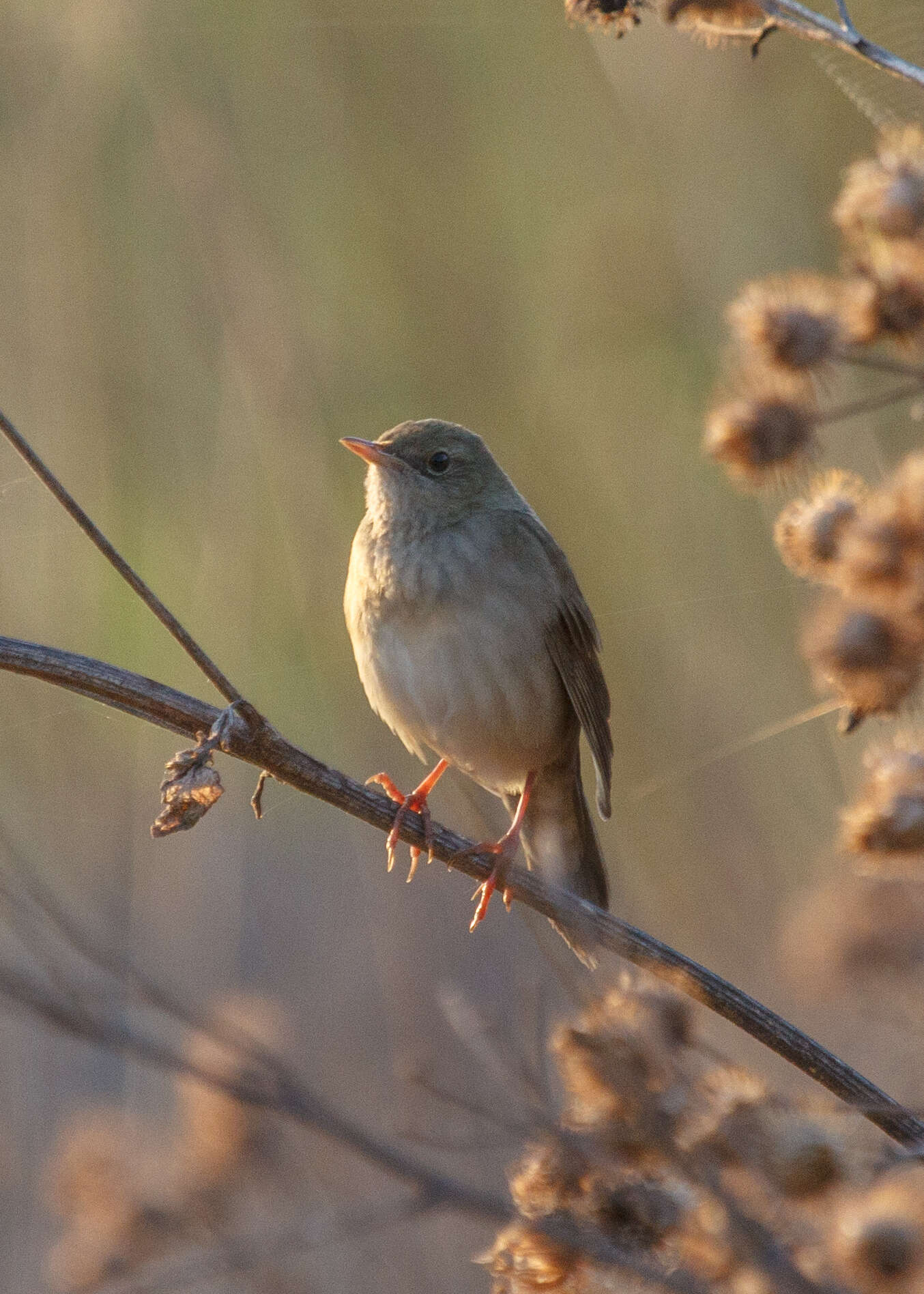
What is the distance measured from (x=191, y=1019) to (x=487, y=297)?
3950 mm

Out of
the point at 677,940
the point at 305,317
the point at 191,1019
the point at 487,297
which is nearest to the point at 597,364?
the point at 487,297

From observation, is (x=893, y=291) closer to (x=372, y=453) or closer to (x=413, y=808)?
(x=413, y=808)

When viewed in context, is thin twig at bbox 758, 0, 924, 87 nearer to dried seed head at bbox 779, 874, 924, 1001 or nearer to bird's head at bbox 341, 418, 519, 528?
dried seed head at bbox 779, 874, 924, 1001

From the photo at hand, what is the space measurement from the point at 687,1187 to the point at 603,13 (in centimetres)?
183

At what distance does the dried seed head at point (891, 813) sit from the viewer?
1.81 m

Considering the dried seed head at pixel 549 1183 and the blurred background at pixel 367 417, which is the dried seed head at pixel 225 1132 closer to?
the blurred background at pixel 367 417

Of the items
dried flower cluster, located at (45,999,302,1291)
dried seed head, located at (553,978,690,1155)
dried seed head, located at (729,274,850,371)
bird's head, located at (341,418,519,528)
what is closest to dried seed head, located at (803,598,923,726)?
dried seed head, located at (729,274,850,371)

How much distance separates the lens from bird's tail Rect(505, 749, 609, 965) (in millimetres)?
3920

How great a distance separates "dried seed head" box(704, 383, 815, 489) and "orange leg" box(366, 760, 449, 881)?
0.93m

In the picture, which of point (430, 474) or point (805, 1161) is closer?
point (805, 1161)

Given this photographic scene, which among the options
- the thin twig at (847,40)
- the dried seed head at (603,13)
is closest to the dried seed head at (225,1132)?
the dried seed head at (603,13)

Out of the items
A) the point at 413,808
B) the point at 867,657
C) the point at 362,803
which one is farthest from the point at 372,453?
the point at 867,657

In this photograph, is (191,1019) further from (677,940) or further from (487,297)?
(487,297)

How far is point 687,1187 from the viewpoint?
5.57 feet
